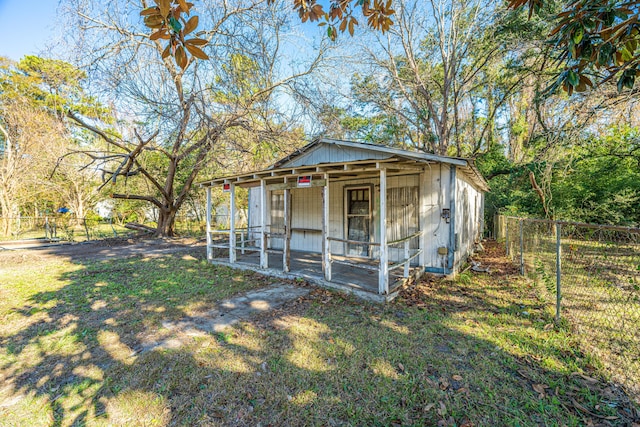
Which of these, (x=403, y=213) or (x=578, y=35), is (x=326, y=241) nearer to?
(x=403, y=213)

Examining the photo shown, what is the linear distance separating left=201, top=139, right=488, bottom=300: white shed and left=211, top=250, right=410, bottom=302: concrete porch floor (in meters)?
0.02

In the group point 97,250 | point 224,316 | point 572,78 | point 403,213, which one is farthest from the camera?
point 97,250

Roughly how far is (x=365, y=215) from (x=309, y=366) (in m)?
5.33

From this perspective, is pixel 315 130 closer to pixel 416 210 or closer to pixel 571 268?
pixel 416 210

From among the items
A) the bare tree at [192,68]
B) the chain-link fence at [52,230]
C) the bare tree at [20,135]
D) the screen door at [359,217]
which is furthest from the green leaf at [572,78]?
the bare tree at [20,135]

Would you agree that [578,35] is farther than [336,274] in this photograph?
No

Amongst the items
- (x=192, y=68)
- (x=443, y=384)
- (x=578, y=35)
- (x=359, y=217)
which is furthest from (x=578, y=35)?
(x=192, y=68)

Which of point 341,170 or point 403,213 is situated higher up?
point 341,170

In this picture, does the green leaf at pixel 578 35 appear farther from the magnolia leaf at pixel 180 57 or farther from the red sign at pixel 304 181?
the red sign at pixel 304 181

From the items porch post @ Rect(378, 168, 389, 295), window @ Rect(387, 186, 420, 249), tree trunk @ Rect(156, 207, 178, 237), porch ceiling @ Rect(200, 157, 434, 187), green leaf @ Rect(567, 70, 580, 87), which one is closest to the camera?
green leaf @ Rect(567, 70, 580, 87)

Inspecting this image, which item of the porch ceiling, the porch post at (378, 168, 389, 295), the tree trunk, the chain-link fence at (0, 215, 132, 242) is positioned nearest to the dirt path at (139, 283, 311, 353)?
the porch post at (378, 168, 389, 295)

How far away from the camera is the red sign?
6.41m

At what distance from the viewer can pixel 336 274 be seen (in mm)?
6738

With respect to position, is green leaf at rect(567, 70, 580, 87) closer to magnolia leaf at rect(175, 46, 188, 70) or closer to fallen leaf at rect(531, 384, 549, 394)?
fallen leaf at rect(531, 384, 549, 394)
